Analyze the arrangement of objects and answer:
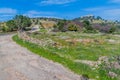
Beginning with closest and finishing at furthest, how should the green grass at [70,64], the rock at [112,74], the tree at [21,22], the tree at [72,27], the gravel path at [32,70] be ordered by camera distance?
the gravel path at [32,70] → the rock at [112,74] → the green grass at [70,64] → the tree at [72,27] → the tree at [21,22]

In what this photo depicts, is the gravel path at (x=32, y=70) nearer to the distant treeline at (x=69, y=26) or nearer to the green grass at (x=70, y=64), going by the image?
the green grass at (x=70, y=64)

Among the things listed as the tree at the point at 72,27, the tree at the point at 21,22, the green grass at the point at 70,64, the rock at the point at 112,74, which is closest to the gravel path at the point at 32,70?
the green grass at the point at 70,64

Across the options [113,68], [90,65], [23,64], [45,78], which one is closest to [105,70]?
[113,68]

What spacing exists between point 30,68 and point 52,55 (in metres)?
7.97

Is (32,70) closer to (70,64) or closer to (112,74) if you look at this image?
(70,64)

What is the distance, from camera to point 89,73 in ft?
89.1

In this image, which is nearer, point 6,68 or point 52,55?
point 6,68

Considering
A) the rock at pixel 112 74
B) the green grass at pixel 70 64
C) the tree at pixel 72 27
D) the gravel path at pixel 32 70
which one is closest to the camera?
the gravel path at pixel 32 70

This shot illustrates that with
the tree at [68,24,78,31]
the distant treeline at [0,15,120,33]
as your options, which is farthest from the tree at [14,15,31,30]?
the tree at [68,24,78,31]

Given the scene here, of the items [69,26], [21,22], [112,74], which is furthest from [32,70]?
[21,22]

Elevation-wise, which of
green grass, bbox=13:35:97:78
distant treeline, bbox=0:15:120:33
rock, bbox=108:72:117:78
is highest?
rock, bbox=108:72:117:78

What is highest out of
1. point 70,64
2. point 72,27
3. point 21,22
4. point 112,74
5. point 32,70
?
point 32,70

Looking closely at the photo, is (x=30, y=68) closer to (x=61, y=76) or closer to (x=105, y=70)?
(x=61, y=76)

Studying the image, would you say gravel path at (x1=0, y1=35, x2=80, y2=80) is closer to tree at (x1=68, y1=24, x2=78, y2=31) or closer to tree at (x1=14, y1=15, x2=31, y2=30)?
tree at (x1=68, y1=24, x2=78, y2=31)
